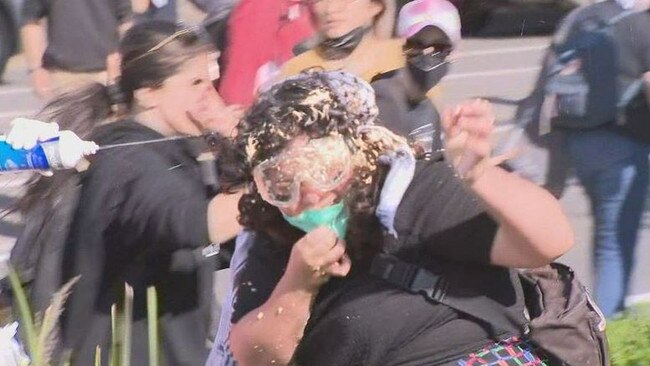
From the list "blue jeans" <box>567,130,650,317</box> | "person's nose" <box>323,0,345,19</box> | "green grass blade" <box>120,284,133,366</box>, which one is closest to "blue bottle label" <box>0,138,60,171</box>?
"green grass blade" <box>120,284,133,366</box>

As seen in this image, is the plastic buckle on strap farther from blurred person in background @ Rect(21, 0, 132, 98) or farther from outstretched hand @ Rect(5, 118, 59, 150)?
blurred person in background @ Rect(21, 0, 132, 98)

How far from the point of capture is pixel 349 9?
3391mm

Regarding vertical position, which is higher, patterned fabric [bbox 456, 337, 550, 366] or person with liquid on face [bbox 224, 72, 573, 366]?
person with liquid on face [bbox 224, 72, 573, 366]

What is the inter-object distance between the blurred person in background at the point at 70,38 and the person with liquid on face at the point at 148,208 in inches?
35.0

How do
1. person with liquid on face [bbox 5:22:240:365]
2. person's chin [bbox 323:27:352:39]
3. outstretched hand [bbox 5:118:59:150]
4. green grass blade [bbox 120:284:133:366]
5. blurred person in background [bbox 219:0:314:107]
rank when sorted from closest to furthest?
1. green grass blade [bbox 120:284:133:366]
2. outstretched hand [bbox 5:118:59:150]
3. person with liquid on face [bbox 5:22:240:365]
4. person's chin [bbox 323:27:352:39]
5. blurred person in background [bbox 219:0:314:107]

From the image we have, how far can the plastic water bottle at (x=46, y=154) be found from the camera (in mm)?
2596

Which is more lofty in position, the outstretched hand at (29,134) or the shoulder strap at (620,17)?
the outstretched hand at (29,134)

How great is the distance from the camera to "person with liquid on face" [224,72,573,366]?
Answer: 214 cm

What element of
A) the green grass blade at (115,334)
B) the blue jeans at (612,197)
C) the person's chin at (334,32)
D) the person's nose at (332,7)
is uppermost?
the person's nose at (332,7)

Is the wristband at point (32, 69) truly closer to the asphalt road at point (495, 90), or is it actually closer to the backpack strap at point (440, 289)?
the asphalt road at point (495, 90)

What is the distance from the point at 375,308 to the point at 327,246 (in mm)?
137

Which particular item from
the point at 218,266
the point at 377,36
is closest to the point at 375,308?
the point at 218,266

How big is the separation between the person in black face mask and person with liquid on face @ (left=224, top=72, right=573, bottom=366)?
0.82m

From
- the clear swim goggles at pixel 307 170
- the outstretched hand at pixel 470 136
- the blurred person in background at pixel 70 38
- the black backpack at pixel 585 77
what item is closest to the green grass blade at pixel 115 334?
the clear swim goggles at pixel 307 170
